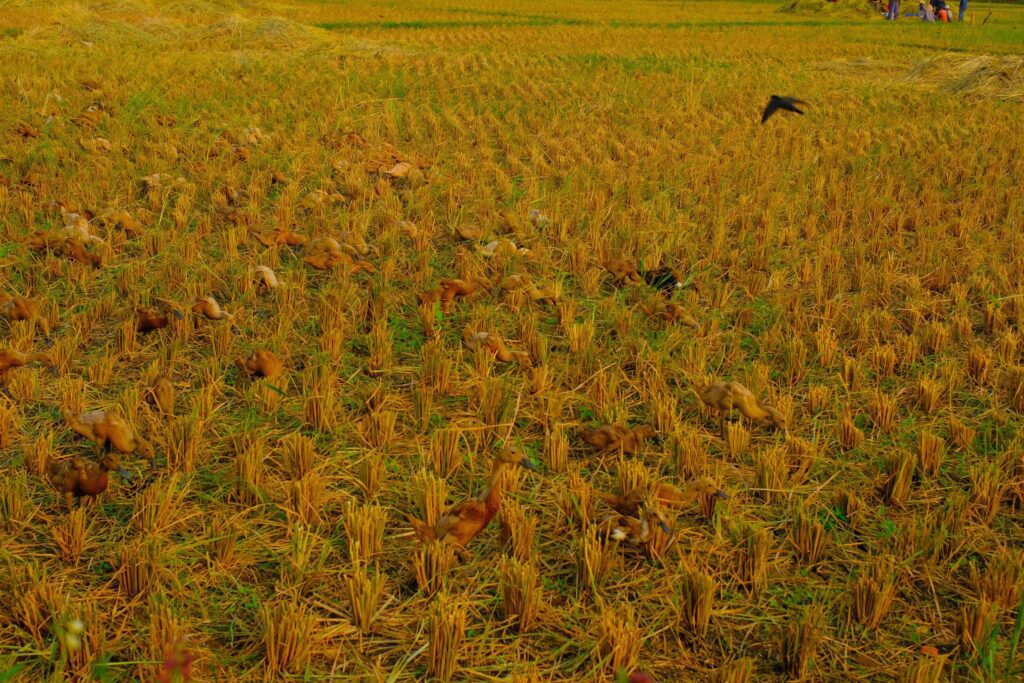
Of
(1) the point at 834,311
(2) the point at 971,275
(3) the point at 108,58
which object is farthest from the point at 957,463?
(3) the point at 108,58

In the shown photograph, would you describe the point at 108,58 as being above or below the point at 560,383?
above

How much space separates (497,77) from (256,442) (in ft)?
26.6

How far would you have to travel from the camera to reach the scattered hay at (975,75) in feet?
31.2

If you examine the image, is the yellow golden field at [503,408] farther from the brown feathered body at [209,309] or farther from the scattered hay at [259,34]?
the scattered hay at [259,34]

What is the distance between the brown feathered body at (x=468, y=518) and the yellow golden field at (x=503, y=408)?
0.04 ft

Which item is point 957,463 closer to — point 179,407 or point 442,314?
point 442,314

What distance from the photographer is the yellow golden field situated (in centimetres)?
A: 167

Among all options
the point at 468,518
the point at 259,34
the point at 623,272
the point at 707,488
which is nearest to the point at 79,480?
the point at 468,518

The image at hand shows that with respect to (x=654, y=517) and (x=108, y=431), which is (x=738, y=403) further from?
(x=108, y=431)

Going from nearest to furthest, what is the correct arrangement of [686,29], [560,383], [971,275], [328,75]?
[560,383] < [971,275] < [328,75] < [686,29]

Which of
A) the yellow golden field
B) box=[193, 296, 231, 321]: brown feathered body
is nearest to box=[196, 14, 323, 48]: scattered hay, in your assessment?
the yellow golden field

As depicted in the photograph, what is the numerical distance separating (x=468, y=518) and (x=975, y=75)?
10790 mm

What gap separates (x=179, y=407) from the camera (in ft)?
8.18

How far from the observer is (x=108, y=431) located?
2.16 meters
